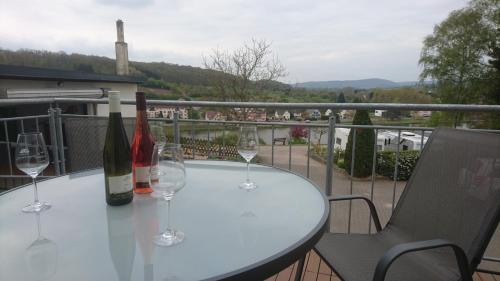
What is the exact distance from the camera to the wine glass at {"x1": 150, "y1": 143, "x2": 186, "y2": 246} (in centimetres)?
90

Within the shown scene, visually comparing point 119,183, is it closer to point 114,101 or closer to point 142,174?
point 142,174

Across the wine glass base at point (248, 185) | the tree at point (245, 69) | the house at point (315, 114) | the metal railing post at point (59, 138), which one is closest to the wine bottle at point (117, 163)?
the wine glass base at point (248, 185)

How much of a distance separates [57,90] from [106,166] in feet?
31.7

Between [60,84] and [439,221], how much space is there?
35.7ft

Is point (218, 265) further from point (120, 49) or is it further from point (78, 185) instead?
point (120, 49)

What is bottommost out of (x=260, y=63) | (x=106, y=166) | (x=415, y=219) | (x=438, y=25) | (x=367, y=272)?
(x=367, y=272)

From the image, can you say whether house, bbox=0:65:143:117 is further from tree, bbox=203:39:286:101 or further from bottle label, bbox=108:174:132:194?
bottle label, bbox=108:174:132:194

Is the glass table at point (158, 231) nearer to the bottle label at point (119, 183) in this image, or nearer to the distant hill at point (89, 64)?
the bottle label at point (119, 183)

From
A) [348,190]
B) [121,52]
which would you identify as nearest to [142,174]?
[348,190]

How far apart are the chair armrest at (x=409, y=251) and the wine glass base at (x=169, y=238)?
691mm

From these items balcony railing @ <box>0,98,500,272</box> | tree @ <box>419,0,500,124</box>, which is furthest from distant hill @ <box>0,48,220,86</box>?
tree @ <box>419,0,500,124</box>

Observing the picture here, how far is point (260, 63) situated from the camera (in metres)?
15.0

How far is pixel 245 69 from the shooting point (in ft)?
48.8

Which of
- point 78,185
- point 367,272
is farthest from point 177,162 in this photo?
point 367,272
